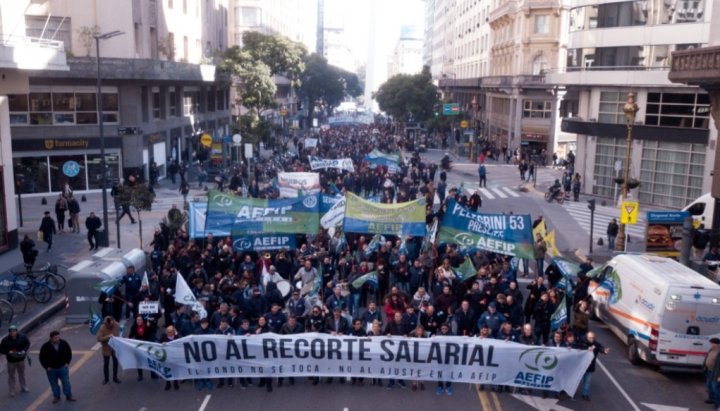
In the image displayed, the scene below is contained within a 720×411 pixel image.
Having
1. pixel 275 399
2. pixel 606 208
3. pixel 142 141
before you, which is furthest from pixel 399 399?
pixel 142 141

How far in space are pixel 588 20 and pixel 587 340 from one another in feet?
112

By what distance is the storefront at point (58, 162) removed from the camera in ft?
127

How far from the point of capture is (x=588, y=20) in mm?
43375

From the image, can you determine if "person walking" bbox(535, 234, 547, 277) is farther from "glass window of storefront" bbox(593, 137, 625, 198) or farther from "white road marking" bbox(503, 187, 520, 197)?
"white road marking" bbox(503, 187, 520, 197)

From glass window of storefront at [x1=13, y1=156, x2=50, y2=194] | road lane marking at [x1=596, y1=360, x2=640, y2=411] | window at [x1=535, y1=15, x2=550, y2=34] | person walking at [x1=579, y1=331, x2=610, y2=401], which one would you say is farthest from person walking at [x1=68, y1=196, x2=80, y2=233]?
window at [x1=535, y1=15, x2=550, y2=34]

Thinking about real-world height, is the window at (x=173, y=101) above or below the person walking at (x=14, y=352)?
above

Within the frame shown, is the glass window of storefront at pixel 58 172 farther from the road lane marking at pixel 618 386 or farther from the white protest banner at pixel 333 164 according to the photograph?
the road lane marking at pixel 618 386

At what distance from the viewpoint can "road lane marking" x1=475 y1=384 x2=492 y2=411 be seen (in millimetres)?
13445

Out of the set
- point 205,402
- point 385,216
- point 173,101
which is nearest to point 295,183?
point 385,216

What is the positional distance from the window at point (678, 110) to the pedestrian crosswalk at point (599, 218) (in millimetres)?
5592

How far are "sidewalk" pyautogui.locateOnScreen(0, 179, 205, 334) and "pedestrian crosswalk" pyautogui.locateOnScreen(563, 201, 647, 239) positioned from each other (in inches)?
798

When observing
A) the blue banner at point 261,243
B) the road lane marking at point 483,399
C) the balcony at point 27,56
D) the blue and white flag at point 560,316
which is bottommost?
the road lane marking at point 483,399

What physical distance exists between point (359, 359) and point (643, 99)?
105ft

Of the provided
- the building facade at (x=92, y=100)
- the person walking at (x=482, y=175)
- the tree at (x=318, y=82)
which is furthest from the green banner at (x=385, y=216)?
the tree at (x=318, y=82)
